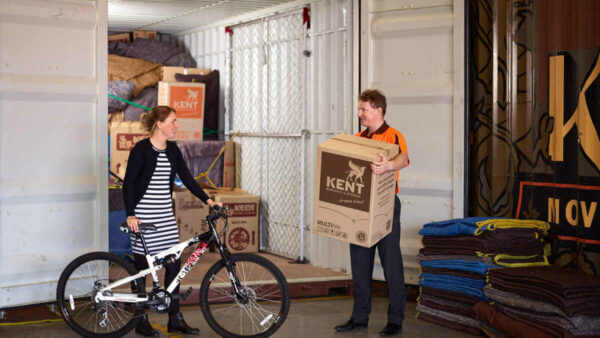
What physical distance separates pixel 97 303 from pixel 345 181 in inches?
73.5

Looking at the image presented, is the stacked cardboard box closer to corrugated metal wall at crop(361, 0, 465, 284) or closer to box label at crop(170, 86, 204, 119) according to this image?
box label at crop(170, 86, 204, 119)

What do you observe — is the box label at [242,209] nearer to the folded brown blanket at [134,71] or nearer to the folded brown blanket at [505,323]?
the folded brown blanket at [134,71]

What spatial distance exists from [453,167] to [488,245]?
106 centimetres

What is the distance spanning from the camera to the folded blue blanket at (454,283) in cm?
524

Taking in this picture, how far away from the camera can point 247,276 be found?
5203 mm

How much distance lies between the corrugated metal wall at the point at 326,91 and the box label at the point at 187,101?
6.61 feet

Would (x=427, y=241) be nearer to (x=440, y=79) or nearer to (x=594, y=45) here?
(x=440, y=79)

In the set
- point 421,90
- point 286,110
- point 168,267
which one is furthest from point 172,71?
point 168,267

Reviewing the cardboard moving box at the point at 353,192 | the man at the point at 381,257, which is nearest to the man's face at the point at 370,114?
the man at the point at 381,257

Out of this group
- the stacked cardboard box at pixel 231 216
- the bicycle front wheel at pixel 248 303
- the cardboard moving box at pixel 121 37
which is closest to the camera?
the bicycle front wheel at pixel 248 303

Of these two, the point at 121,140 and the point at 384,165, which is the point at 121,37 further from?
the point at 384,165

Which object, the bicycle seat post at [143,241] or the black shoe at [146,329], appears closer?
the bicycle seat post at [143,241]

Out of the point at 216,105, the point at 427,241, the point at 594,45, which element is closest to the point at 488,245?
the point at 427,241

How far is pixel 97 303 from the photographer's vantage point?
16.3 feet
